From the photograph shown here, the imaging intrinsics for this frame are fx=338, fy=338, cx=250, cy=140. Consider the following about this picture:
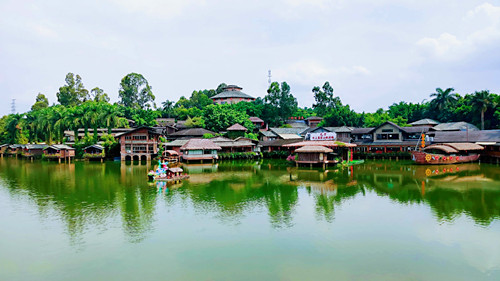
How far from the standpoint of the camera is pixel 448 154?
130 feet

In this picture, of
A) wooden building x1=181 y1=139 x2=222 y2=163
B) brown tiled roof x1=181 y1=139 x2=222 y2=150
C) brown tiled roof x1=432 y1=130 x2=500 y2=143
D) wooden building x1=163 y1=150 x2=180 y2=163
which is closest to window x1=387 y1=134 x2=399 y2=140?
brown tiled roof x1=432 y1=130 x2=500 y2=143

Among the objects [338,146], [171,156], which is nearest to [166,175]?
[171,156]

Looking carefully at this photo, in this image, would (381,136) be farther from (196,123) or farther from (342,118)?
(196,123)

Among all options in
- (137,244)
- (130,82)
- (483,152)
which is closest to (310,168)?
(483,152)

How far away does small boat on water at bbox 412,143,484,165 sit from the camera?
38.5m

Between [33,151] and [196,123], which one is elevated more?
[196,123]

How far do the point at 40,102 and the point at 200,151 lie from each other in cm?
6054

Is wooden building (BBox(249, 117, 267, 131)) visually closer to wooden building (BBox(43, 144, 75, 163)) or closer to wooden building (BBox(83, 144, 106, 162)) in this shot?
wooden building (BBox(83, 144, 106, 162))

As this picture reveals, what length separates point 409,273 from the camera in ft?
36.7

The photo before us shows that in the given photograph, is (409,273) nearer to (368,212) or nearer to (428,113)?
(368,212)

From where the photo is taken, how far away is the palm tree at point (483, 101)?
51812 mm

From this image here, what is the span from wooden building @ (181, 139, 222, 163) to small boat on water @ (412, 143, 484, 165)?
25.7 meters

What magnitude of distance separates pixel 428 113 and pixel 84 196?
62330 mm

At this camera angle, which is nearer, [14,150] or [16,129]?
[14,150]
